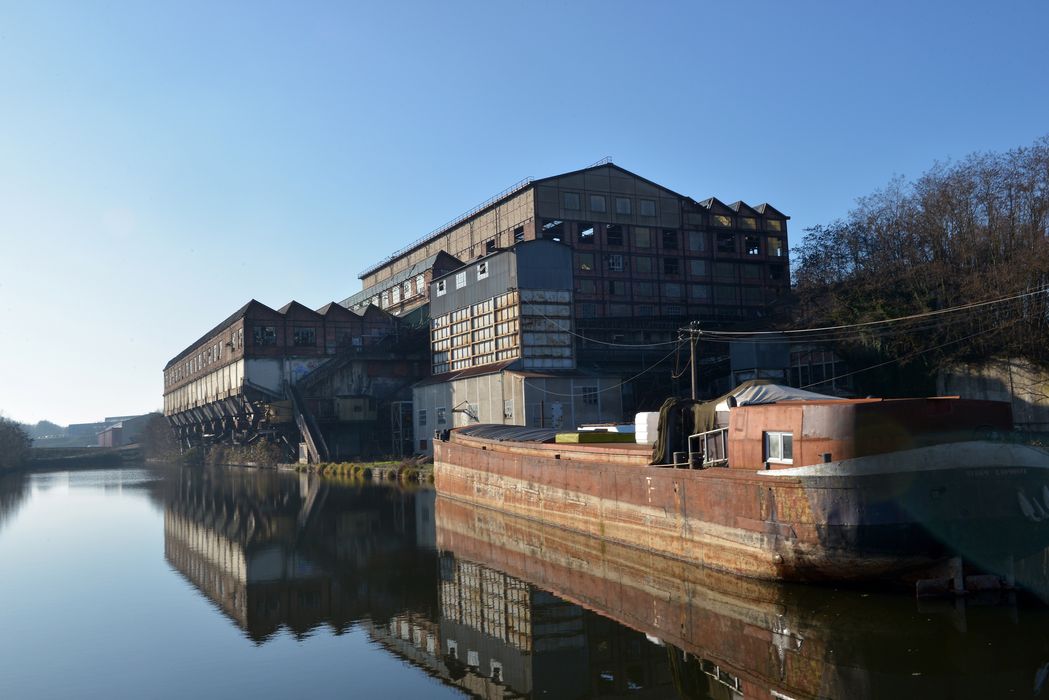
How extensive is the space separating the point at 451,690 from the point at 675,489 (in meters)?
7.86

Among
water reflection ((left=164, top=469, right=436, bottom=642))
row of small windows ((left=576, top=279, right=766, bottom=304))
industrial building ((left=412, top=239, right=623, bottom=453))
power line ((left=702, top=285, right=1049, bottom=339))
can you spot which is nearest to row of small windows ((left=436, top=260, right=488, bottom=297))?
industrial building ((left=412, top=239, right=623, bottom=453))

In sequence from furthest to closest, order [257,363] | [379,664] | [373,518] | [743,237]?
[743,237] → [257,363] → [373,518] → [379,664]

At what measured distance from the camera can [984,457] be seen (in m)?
15.6

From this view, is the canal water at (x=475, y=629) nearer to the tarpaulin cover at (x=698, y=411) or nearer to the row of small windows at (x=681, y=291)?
the tarpaulin cover at (x=698, y=411)

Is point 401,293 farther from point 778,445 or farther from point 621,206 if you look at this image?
point 778,445

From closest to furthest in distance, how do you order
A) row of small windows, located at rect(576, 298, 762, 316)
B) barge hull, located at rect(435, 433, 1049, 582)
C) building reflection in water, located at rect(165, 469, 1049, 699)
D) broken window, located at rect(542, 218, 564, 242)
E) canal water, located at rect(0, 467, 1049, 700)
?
building reflection in water, located at rect(165, 469, 1049, 699), canal water, located at rect(0, 467, 1049, 700), barge hull, located at rect(435, 433, 1049, 582), broken window, located at rect(542, 218, 564, 242), row of small windows, located at rect(576, 298, 762, 316)

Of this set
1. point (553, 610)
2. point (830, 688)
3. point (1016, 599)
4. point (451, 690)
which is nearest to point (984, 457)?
point (1016, 599)

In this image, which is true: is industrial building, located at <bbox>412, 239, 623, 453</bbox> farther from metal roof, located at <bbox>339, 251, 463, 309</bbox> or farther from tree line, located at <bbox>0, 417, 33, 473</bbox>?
tree line, located at <bbox>0, 417, 33, 473</bbox>

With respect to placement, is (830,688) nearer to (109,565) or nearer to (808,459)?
(808,459)

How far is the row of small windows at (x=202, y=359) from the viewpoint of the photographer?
69312 mm

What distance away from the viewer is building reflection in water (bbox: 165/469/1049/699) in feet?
42.1

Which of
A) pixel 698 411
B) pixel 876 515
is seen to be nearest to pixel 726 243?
pixel 698 411

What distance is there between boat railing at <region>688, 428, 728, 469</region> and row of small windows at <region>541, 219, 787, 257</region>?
45.1 m

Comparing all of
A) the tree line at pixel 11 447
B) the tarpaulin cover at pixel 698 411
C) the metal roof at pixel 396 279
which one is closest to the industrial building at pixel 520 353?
the metal roof at pixel 396 279
